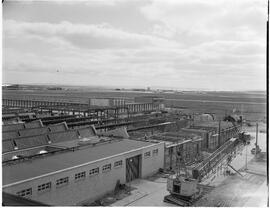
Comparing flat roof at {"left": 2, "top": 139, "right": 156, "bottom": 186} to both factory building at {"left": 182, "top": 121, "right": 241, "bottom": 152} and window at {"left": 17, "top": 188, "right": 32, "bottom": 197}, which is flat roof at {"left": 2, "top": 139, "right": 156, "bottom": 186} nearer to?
window at {"left": 17, "top": 188, "right": 32, "bottom": 197}

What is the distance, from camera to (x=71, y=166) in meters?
4.95

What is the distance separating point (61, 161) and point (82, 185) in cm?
53

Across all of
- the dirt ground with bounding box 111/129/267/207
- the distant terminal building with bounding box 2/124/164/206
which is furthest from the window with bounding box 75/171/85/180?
A: the dirt ground with bounding box 111/129/267/207

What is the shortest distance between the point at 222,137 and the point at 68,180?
7.81 metres

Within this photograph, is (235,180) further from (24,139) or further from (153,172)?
(24,139)

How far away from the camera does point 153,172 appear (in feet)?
23.5

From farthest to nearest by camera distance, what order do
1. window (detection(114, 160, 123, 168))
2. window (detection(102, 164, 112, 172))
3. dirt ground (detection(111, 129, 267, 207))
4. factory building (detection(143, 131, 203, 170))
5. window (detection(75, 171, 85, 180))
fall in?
factory building (detection(143, 131, 203, 170)) < window (detection(114, 160, 123, 168)) < window (detection(102, 164, 112, 172)) < dirt ground (detection(111, 129, 267, 207)) < window (detection(75, 171, 85, 180))

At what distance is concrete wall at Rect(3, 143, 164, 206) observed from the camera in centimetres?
424

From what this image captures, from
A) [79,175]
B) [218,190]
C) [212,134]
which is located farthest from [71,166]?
[212,134]

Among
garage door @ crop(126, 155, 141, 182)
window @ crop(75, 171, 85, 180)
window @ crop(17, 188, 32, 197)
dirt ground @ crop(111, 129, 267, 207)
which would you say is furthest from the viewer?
garage door @ crop(126, 155, 141, 182)

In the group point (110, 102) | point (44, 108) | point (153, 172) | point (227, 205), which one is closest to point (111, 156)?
point (153, 172)

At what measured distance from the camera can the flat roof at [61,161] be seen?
14.1 feet

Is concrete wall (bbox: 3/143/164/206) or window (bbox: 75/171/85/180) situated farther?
window (bbox: 75/171/85/180)

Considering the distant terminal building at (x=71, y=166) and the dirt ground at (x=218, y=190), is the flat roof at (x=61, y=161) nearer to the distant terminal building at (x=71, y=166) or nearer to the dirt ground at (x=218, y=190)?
the distant terminal building at (x=71, y=166)
